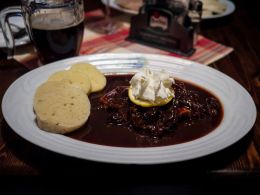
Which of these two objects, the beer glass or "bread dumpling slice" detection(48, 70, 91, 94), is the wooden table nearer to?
"bread dumpling slice" detection(48, 70, 91, 94)

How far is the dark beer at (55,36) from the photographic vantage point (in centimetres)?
168

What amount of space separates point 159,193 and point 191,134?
229 millimetres

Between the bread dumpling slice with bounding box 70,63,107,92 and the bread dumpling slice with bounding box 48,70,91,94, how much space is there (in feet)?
0.12

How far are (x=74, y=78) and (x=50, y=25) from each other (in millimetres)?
395

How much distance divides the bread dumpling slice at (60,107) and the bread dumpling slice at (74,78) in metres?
0.06

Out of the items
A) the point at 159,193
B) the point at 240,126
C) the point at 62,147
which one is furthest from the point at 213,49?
the point at 62,147

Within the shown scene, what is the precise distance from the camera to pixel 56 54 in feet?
5.83

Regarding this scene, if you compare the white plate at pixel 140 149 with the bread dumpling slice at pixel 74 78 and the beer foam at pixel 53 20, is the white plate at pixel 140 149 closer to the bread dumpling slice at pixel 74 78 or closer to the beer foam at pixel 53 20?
the bread dumpling slice at pixel 74 78

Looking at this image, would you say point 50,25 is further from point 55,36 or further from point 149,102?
point 149,102

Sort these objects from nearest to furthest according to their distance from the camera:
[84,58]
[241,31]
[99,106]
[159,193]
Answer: [159,193] → [99,106] → [84,58] → [241,31]

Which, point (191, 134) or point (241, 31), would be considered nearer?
point (191, 134)

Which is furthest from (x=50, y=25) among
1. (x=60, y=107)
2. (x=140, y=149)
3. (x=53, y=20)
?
(x=140, y=149)

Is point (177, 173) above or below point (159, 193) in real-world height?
above

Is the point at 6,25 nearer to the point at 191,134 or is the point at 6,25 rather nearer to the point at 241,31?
the point at 191,134
